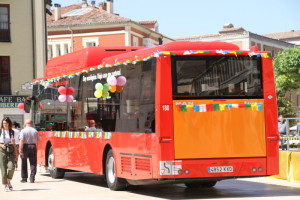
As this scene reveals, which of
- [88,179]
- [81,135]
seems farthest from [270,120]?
[88,179]

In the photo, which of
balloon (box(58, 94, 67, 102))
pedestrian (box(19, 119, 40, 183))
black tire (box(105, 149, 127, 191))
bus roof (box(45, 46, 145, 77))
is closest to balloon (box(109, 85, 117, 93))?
black tire (box(105, 149, 127, 191))

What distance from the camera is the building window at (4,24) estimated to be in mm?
42531

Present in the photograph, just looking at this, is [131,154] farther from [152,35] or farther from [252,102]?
[152,35]

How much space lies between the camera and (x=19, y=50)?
140 ft

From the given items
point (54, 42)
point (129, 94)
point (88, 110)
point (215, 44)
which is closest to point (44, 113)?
point (88, 110)

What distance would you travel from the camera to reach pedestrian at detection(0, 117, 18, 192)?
55.2 ft

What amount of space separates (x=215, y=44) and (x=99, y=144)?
13.8 ft

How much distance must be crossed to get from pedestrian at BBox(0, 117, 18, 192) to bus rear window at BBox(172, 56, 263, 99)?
512cm

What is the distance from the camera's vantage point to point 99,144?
1692 centimetres

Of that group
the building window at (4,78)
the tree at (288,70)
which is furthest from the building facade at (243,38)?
the building window at (4,78)

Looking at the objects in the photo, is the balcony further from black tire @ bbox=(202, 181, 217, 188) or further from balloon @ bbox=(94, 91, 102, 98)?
black tire @ bbox=(202, 181, 217, 188)

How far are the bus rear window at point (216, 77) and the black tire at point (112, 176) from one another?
307cm

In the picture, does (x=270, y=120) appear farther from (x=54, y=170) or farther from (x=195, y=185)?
(x=54, y=170)

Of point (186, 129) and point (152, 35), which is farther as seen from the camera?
point (152, 35)
